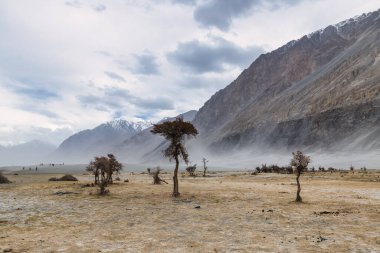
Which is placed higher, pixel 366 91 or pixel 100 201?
pixel 366 91

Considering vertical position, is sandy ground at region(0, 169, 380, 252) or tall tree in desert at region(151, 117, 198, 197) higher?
tall tree in desert at region(151, 117, 198, 197)

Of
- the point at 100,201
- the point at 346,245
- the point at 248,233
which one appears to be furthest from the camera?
the point at 100,201

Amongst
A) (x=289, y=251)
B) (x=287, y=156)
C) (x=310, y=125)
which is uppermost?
(x=310, y=125)

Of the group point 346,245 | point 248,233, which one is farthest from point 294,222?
point 346,245

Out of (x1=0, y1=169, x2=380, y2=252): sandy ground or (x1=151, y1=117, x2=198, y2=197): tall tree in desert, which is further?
(x1=151, y1=117, x2=198, y2=197): tall tree in desert

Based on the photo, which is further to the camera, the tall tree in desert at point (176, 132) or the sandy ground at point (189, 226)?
the tall tree in desert at point (176, 132)

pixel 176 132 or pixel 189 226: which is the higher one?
pixel 176 132

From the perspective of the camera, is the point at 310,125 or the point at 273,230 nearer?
the point at 273,230

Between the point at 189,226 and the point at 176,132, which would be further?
the point at 176,132

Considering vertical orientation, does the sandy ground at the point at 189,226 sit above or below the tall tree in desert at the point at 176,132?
below

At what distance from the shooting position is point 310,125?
19250cm

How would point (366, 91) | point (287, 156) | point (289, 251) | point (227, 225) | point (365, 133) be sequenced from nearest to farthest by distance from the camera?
point (289, 251) < point (227, 225) < point (365, 133) < point (366, 91) < point (287, 156)

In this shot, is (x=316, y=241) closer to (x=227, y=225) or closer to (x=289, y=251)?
(x=289, y=251)

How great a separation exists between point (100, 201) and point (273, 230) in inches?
649
